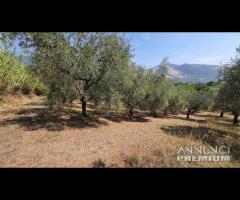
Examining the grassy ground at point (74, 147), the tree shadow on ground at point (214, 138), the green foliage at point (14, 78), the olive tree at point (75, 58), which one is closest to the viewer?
the grassy ground at point (74, 147)

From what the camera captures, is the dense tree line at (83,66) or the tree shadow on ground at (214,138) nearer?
the tree shadow on ground at (214,138)

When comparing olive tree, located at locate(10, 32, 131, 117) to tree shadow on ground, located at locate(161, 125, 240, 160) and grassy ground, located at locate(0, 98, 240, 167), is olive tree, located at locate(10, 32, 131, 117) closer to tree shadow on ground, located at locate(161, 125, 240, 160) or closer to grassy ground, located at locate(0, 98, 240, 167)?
grassy ground, located at locate(0, 98, 240, 167)

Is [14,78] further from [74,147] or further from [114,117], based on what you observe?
[74,147]

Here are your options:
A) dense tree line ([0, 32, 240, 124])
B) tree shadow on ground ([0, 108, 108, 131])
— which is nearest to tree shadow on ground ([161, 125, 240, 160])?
dense tree line ([0, 32, 240, 124])

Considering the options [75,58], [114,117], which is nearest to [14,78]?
[75,58]

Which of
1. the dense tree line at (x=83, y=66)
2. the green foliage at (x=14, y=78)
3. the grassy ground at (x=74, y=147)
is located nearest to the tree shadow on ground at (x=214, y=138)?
the grassy ground at (x=74, y=147)

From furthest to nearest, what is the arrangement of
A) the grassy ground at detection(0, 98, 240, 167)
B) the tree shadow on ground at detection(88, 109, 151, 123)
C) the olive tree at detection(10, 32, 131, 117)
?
the tree shadow on ground at detection(88, 109, 151, 123), the olive tree at detection(10, 32, 131, 117), the grassy ground at detection(0, 98, 240, 167)

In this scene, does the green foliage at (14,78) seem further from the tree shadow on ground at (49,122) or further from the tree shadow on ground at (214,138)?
the tree shadow on ground at (214,138)

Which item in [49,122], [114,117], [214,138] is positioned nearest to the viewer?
[214,138]
